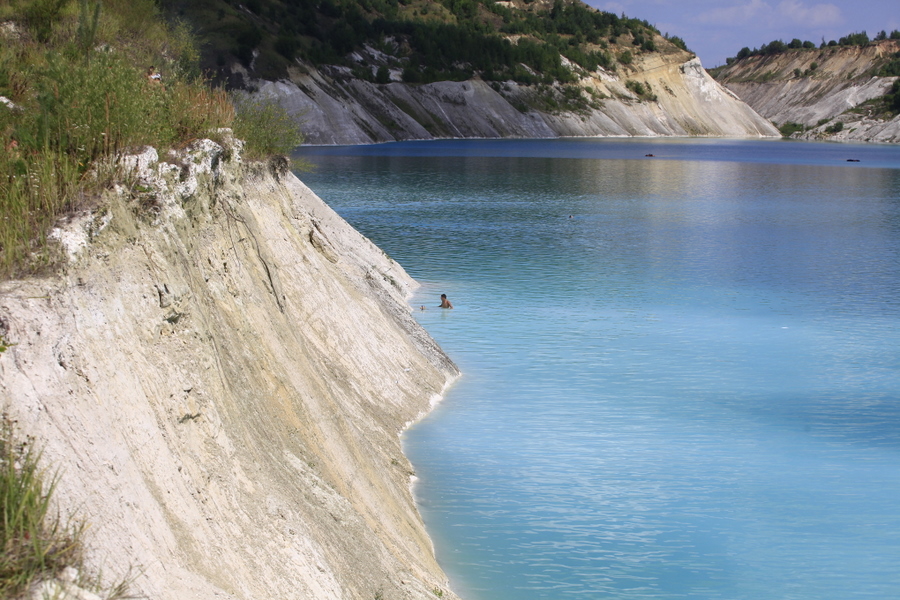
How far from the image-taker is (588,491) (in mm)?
12359

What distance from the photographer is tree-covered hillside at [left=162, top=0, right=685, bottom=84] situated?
321 ft

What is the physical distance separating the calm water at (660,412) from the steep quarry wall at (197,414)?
1602 mm

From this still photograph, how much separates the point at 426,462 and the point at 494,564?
298 centimetres

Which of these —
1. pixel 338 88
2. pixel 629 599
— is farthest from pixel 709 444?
pixel 338 88

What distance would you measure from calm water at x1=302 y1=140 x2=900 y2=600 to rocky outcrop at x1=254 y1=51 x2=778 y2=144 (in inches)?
1963

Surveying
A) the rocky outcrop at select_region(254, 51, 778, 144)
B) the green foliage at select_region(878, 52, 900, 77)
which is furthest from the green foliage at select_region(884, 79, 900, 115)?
the rocky outcrop at select_region(254, 51, 778, 144)

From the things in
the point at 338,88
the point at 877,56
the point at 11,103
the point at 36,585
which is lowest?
the point at 36,585

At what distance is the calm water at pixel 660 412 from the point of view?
10656 millimetres

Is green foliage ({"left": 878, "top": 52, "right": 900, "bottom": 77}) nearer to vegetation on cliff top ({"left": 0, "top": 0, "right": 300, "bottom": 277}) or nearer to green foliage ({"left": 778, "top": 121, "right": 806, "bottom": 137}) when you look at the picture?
green foliage ({"left": 778, "top": 121, "right": 806, "bottom": 137})

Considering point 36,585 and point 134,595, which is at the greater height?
point 36,585

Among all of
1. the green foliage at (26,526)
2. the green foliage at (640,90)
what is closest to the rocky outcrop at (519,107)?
the green foliage at (640,90)

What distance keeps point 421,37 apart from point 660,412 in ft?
398

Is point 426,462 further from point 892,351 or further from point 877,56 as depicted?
point 877,56

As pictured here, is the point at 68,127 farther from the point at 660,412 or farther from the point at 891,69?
the point at 891,69
